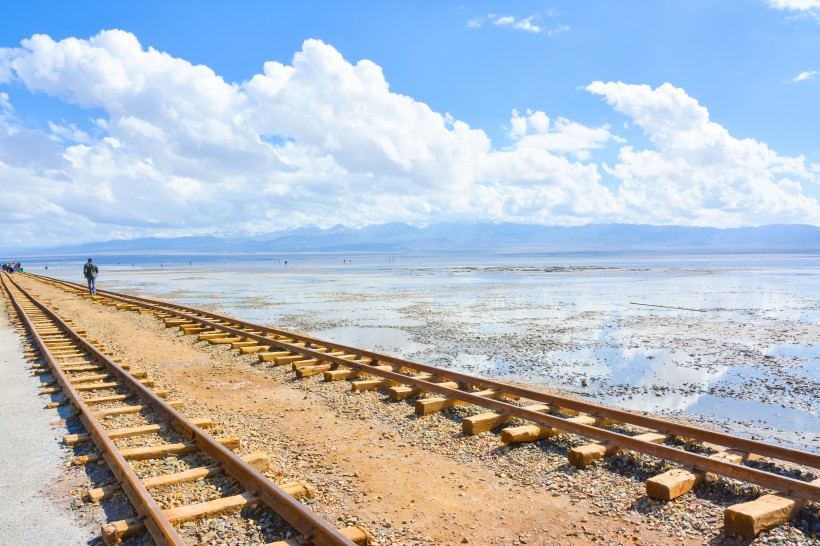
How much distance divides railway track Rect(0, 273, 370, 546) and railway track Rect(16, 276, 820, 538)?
9.99 ft

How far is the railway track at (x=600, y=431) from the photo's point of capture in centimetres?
538

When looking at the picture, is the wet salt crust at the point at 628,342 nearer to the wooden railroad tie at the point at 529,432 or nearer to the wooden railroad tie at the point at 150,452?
the wooden railroad tie at the point at 529,432

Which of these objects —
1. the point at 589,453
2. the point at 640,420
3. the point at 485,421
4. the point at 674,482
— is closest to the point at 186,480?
the point at 485,421


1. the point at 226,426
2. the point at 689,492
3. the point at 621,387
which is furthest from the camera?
the point at 621,387

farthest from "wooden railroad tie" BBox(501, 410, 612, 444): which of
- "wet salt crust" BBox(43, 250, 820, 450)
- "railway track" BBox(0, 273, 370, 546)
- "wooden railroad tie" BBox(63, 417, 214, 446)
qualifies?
"wooden railroad tie" BBox(63, 417, 214, 446)

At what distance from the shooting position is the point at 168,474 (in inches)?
243

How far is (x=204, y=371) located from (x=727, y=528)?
34.1ft

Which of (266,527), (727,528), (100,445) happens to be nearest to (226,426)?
(100,445)

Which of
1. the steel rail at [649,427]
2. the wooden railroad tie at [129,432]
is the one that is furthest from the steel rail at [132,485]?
the steel rail at [649,427]

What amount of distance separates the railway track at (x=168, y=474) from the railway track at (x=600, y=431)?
3045 mm

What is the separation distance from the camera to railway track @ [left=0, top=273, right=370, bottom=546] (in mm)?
4828

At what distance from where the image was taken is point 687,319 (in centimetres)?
2352

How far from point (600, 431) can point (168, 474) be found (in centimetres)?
489

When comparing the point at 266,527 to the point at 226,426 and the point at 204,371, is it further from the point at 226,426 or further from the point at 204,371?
the point at 204,371
